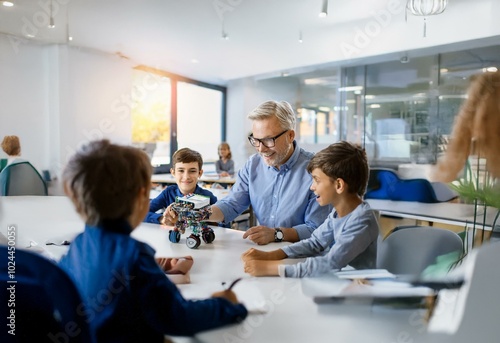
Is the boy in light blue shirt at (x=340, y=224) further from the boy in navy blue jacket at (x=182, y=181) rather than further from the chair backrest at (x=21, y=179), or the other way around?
the chair backrest at (x=21, y=179)

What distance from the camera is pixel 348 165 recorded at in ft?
3.14

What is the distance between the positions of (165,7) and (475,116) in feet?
7.33

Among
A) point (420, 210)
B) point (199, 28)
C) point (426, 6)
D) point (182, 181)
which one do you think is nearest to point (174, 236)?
point (182, 181)

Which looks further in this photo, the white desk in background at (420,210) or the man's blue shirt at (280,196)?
the white desk in background at (420,210)

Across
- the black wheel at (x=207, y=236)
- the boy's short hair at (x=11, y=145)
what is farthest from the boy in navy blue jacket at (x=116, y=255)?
the black wheel at (x=207, y=236)

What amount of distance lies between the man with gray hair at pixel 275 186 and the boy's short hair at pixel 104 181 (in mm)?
697

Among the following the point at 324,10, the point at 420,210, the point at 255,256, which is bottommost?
the point at 420,210

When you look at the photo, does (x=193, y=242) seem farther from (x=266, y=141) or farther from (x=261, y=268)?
(x=266, y=141)

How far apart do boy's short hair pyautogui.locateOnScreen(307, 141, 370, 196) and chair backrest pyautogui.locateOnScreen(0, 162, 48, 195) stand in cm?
69

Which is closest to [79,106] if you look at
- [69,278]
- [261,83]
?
[69,278]

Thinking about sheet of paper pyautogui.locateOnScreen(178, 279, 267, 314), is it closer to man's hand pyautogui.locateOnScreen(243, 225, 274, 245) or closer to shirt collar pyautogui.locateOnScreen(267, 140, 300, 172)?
man's hand pyautogui.locateOnScreen(243, 225, 274, 245)

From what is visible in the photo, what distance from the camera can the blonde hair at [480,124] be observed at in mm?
630

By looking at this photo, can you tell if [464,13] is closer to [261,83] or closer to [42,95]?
[261,83]

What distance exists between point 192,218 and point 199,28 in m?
1.68
